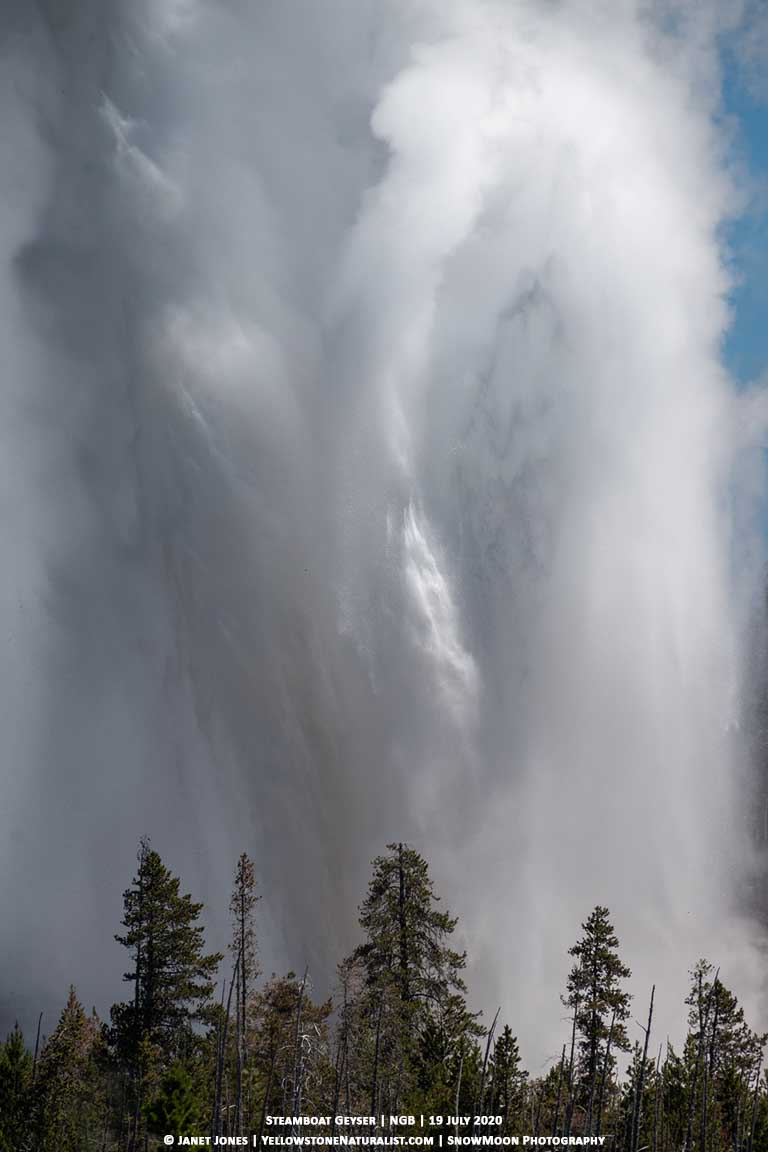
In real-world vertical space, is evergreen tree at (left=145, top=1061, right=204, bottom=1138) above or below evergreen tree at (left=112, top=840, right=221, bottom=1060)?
below

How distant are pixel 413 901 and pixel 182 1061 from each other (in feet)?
41.1

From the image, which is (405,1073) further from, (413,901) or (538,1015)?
(538,1015)

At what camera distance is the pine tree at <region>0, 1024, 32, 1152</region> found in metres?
50.8

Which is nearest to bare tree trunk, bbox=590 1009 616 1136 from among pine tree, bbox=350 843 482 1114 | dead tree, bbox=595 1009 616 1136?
dead tree, bbox=595 1009 616 1136

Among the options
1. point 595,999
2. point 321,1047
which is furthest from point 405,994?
point 595,999

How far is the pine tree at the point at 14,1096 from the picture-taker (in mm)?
50812

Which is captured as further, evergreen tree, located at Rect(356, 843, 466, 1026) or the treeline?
evergreen tree, located at Rect(356, 843, 466, 1026)

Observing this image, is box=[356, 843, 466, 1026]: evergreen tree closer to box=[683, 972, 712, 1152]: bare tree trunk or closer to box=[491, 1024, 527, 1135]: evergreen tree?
box=[491, 1024, 527, 1135]: evergreen tree

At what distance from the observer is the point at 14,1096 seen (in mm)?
56219

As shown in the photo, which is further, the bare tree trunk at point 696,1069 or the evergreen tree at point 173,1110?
the bare tree trunk at point 696,1069

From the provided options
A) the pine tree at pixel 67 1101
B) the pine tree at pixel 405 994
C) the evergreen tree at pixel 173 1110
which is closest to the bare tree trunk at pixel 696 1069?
the pine tree at pixel 405 994

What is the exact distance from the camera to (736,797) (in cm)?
13712

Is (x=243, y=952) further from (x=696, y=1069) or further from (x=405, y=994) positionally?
(x=696, y=1069)

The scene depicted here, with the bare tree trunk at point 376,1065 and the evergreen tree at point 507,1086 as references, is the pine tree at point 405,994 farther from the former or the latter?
the evergreen tree at point 507,1086
